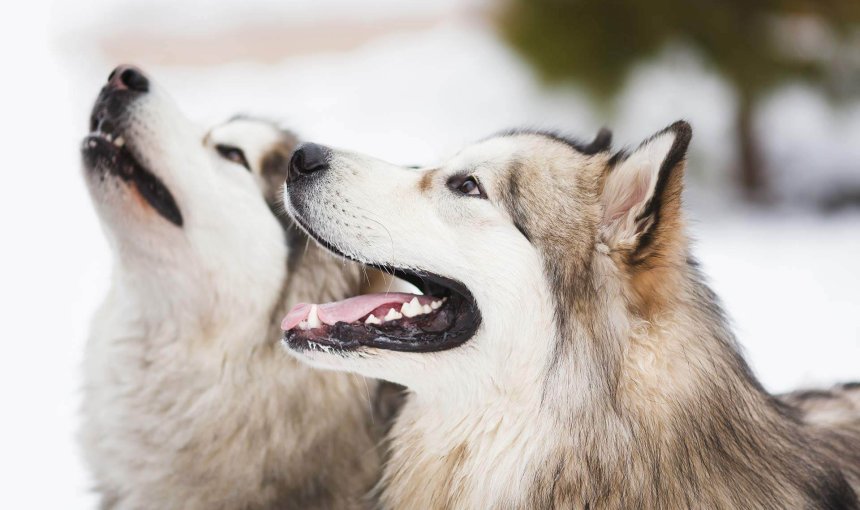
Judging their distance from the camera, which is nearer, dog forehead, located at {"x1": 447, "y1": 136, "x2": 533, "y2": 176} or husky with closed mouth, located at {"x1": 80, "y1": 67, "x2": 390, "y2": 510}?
dog forehead, located at {"x1": 447, "y1": 136, "x2": 533, "y2": 176}

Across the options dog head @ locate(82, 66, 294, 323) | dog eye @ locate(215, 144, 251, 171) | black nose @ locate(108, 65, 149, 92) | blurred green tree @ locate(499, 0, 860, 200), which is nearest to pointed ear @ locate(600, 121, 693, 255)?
dog head @ locate(82, 66, 294, 323)

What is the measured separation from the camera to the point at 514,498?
1.68 m

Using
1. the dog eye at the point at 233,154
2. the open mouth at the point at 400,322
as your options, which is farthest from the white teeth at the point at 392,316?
the dog eye at the point at 233,154

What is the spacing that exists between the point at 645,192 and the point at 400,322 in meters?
0.62

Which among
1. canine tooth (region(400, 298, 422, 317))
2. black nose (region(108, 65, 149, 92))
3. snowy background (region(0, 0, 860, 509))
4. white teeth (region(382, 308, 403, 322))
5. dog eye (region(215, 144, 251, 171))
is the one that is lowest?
snowy background (region(0, 0, 860, 509))

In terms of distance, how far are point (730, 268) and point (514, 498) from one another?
12.3ft

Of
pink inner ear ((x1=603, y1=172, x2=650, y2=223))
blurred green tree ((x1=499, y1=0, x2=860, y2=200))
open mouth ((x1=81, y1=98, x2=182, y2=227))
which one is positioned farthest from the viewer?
blurred green tree ((x1=499, y1=0, x2=860, y2=200))

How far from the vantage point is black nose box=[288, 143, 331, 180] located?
1825mm

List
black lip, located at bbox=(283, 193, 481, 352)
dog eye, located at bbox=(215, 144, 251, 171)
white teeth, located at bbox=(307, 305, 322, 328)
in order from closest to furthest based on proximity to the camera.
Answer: black lip, located at bbox=(283, 193, 481, 352) → white teeth, located at bbox=(307, 305, 322, 328) → dog eye, located at bbox=(215, 144, 251, 171)

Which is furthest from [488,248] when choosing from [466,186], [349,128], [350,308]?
[349,128]

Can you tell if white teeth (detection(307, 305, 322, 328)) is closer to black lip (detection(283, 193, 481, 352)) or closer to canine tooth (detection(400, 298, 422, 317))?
black lip (detection(283, 193, 481, 352))

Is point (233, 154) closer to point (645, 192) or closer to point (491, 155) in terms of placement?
point (491, 155)

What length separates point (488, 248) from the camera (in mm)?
1711

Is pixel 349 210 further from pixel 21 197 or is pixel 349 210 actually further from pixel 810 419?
pixel 21 197
